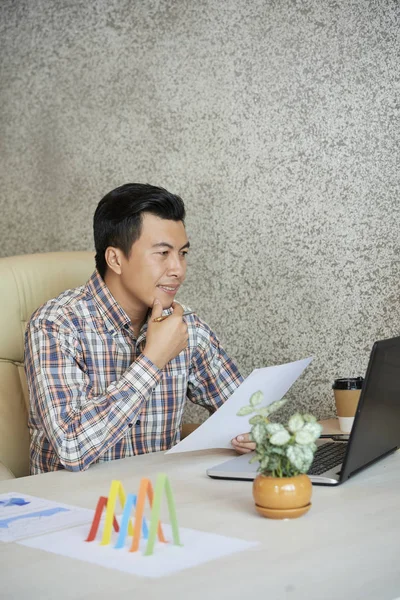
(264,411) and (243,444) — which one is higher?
(264,411)

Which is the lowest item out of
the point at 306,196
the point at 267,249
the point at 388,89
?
the point at 267,249

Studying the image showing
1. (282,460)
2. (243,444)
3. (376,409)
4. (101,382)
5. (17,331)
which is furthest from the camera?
(17,331)

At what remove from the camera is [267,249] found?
7.11ft

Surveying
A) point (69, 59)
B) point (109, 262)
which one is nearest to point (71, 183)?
point (69, 59)

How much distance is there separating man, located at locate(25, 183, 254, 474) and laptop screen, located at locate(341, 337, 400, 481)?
0.29 meters

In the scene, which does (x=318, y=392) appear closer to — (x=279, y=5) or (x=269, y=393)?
(x=269, y=393)

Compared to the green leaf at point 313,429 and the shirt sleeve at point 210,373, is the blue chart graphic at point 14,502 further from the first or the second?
the shirt sleeve at point 210,373

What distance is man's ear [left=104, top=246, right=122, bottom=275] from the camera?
5.94ft

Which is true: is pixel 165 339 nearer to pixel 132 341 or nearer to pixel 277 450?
pixel 132 341

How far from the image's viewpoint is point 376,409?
1.25 metres

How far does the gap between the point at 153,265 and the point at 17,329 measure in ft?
1.42

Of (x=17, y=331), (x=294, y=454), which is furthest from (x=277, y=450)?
(x=17, y=331)

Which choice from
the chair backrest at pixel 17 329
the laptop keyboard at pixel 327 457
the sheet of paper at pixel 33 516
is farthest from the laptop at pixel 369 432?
the chair backrest at pixel 17 329

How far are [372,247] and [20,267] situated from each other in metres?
0.94
